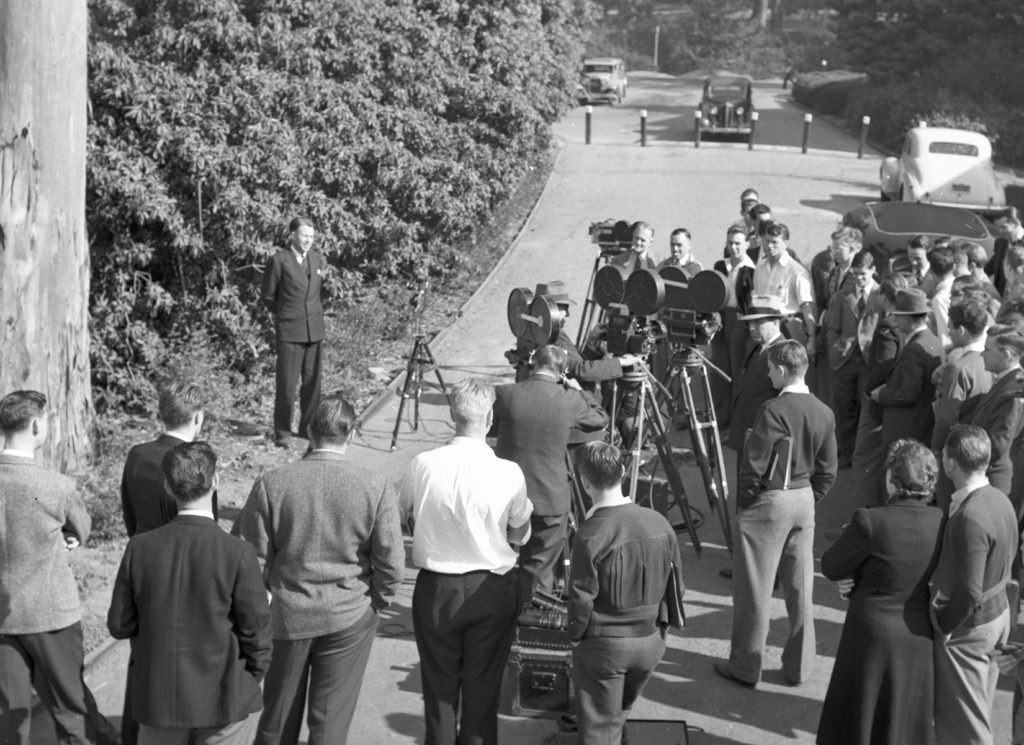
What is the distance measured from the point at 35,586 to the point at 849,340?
6915 millimetres

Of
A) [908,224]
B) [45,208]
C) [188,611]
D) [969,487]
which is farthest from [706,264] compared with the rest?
[188,611]

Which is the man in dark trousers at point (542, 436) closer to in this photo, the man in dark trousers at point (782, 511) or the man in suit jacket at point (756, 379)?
the man in dark trousers at point (782, 511)

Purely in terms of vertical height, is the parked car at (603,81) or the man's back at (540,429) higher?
the parked car at (603,81)

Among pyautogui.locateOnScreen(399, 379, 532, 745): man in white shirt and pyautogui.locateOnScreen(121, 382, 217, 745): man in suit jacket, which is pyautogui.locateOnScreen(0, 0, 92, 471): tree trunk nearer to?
pyautogui.locateOnScreen(121, 382, 217, 745): man in suit jacket

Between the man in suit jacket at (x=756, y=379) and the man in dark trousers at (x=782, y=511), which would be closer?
the man in dark trousers at (x=782, y=511)

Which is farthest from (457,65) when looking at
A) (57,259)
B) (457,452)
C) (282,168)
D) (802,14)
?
(802,14)

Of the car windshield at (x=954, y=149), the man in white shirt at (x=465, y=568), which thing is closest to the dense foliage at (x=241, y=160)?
the man in white shirt at (x=465, y=568)

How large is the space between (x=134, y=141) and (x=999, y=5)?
3348 cm

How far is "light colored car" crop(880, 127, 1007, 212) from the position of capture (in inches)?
891

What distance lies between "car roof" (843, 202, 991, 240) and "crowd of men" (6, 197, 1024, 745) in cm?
788

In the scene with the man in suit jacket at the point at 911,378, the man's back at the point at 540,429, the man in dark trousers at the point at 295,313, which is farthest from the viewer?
the man in dark trousers at the point at 295,313

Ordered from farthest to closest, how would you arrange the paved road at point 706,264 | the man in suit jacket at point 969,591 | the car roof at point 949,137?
the car roof at point 949,137, the paved road at point 706,264, the man in suit jacket at point 969,591

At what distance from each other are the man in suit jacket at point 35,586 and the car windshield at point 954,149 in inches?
802

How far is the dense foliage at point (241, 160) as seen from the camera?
13.3 m
